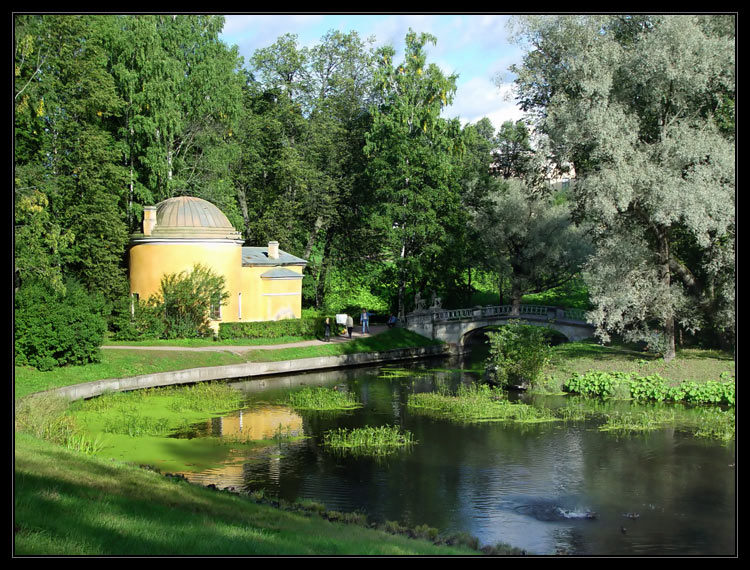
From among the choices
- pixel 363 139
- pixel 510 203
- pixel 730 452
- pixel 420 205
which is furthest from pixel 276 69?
pixel 730 452

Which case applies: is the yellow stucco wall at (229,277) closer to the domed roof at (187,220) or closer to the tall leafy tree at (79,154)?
the domed roof at (187,220)

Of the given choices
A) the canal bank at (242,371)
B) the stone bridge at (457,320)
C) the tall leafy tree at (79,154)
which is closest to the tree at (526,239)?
the stone bridge at (457,320)

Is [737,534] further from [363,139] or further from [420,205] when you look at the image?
[363,139]

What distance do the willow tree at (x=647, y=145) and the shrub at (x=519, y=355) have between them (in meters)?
2.48

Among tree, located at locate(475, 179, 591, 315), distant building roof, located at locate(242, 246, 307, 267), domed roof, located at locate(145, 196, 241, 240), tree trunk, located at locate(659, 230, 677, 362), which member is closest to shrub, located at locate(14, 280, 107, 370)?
domed roof, located at locate(145, 196, 241, 240)

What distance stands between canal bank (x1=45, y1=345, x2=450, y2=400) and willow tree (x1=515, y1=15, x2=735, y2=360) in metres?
12.6

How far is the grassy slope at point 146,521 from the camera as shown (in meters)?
9.66

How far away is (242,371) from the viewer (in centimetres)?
3347

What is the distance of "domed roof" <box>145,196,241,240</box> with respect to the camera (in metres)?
37.9

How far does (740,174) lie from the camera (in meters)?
24.5

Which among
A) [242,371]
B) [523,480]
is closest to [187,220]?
[242,371]

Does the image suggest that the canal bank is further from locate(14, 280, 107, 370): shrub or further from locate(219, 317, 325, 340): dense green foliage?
locate(219, 317, 325, 340): dense green foliage

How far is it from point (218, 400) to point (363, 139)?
2892 centimetres

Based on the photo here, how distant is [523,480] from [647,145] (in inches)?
659
